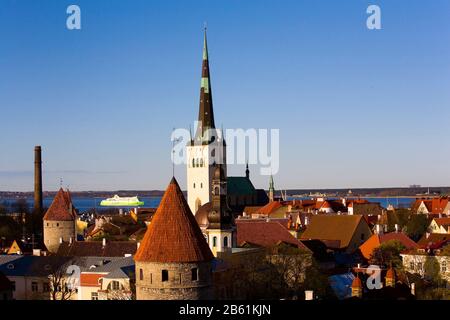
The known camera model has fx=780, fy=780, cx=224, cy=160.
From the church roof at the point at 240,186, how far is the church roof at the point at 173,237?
61.5m

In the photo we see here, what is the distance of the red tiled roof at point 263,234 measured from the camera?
41.0 m

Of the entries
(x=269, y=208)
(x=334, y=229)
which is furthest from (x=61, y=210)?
(x=269, y=208)

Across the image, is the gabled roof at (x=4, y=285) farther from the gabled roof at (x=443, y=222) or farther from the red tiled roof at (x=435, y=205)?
the red tiled roof at (x=435, y=205)

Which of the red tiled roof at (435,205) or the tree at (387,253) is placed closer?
the tree at (387,253)

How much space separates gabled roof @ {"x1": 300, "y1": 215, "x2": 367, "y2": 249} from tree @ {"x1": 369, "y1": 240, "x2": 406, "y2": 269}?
30.0ft

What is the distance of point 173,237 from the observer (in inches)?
766

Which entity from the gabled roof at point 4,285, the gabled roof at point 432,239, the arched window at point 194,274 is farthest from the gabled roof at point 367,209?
the arched window at point 194,274

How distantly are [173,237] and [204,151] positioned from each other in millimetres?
53105
